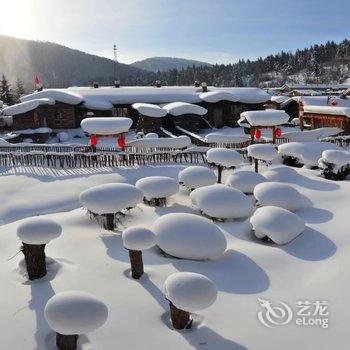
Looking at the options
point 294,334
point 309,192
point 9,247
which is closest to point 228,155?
point 309,192

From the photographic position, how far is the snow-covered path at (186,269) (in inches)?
265

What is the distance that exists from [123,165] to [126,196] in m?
9.03

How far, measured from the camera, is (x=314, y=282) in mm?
8664

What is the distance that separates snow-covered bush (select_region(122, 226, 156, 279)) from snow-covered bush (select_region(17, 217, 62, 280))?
1.67 meters

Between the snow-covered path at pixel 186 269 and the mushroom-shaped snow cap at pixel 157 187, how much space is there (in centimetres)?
53

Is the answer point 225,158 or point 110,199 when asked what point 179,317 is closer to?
point 110,199

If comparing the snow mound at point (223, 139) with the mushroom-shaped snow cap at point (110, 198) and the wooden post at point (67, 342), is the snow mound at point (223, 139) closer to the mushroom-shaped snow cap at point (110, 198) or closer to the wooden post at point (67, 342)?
the mushroom-shaped snow cap at point (110, 198)

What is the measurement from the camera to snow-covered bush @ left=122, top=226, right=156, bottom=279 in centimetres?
848

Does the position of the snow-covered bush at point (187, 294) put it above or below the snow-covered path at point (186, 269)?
above

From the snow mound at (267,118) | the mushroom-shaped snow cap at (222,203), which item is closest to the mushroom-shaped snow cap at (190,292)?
the mushroom-shaped snow cap at (222,203)

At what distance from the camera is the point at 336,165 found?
16.9 metres

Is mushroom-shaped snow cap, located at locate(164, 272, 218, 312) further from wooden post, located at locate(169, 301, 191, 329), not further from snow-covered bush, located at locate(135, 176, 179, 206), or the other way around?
snow-covered bush, located at locate(135, 176, 179, 206)

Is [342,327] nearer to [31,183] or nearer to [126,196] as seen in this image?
[126,196]

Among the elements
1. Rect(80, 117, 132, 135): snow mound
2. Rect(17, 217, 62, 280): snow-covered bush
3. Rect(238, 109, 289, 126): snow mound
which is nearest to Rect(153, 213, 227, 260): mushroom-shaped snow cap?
Rect(17, 217, 62, 280): snow-covered bush
